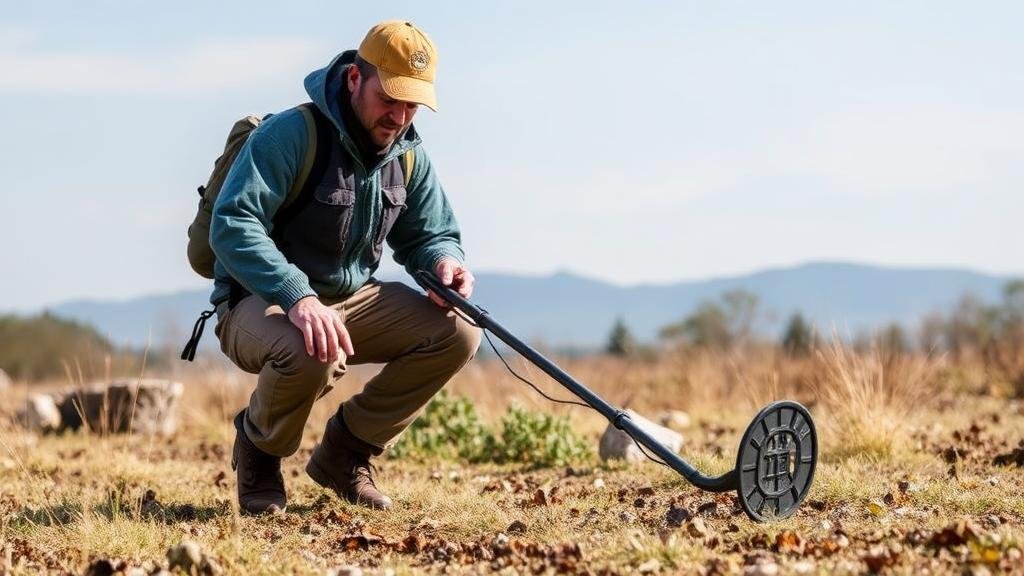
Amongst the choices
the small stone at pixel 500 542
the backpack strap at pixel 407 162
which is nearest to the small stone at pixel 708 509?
the small stone at pixel 500 542

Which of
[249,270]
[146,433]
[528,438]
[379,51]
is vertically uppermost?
[379,51]

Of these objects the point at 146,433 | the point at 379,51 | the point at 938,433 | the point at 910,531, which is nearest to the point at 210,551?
the point at 379,51

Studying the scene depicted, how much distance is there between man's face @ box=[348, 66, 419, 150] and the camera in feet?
18.3

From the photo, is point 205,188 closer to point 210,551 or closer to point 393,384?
point 393,384

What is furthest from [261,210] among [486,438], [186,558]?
[486,438]

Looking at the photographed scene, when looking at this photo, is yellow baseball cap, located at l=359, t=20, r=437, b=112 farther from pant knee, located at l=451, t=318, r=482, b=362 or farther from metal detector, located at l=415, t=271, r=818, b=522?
metal detector, located at l=415, t=271, r=818, b=522

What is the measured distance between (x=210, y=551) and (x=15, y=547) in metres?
1.19

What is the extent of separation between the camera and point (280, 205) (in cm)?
562

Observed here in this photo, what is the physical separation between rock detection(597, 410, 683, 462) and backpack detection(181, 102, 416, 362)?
8.83 ft

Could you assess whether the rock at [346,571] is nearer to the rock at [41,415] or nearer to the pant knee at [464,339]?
the pant knee at [464,339]

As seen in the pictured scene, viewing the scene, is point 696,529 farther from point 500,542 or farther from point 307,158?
point 307,158

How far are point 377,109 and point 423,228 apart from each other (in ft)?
2.84

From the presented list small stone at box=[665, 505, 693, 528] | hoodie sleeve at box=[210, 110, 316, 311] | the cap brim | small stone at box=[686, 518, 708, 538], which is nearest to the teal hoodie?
hoodie sleeve at box=[210, 110, 316, 311]

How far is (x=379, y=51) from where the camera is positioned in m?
5.54
